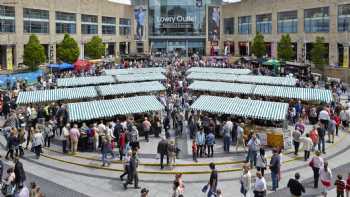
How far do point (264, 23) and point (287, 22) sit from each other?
7.20 m

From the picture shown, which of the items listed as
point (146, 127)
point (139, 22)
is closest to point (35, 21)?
point (139, 22)

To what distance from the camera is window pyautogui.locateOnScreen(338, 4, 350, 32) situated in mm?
48000

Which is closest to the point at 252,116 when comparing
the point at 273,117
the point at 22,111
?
the point at 273,117

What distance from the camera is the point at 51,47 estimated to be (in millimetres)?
58906

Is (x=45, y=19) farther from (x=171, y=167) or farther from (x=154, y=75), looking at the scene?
(x=171, y=167)

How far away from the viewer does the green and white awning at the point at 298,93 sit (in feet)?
82.2

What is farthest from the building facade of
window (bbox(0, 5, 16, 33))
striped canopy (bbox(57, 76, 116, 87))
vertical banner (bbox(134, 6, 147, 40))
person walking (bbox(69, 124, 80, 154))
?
window (bbox(0, 5, 16, 33))

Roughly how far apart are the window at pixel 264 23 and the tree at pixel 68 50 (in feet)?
108

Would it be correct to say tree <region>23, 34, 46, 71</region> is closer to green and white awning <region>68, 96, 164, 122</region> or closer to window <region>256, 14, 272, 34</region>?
Result: green and white awning <region>68, 96, 164, 122</region>

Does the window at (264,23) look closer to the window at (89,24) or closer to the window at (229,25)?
the window at (229,25)

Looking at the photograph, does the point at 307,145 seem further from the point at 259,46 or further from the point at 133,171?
the point at 259,46

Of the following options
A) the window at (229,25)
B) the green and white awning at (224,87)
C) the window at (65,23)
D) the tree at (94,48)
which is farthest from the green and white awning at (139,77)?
the window at (229,25)

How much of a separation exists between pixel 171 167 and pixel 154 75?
19.1 m

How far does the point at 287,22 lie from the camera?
61.8m
